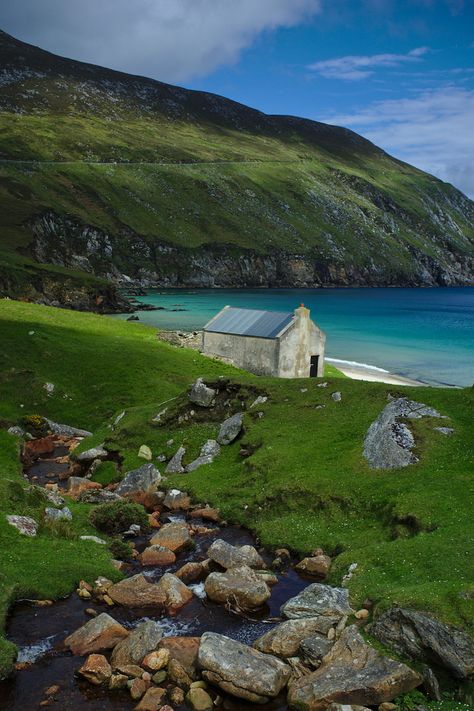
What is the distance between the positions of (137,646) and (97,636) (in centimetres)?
160

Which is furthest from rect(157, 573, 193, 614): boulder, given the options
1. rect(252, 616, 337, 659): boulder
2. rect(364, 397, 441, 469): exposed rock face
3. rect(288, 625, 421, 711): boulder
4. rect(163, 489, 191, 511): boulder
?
rect(364, 397, 441, 469): exposed rock face

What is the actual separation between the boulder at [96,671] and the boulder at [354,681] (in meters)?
5.49

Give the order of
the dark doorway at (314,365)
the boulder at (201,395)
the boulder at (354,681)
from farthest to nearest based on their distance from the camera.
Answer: the dark doorway at (314,365), the boulder at (201,395), the boulder at (354,681)

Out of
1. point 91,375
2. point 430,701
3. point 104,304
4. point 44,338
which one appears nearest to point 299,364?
point 91,375

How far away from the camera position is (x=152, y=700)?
16.5 m

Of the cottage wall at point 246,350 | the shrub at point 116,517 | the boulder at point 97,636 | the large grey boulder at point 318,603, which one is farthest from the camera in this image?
the cottage wall at point 246,350

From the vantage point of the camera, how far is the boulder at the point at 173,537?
87.9 feet

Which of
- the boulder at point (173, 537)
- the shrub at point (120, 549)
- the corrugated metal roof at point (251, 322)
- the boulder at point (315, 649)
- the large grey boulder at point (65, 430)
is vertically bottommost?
the large grey boulder at point (65, 430)

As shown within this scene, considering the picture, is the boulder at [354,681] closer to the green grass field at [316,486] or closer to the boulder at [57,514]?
the green grass field at [316,486]

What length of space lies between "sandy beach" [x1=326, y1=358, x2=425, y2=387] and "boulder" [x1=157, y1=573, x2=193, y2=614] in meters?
64.4

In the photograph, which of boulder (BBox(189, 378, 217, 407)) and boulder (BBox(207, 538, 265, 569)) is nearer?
boulder (BBox(207, 538, 265, 569))

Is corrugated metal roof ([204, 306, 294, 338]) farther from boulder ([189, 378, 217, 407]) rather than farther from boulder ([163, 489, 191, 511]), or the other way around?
boulder ([163, 489, 191, 511])

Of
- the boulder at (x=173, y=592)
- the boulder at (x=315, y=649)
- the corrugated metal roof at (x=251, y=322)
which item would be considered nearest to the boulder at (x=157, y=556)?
the boulder at (x=173, y=592)

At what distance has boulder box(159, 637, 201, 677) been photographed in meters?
17.9
